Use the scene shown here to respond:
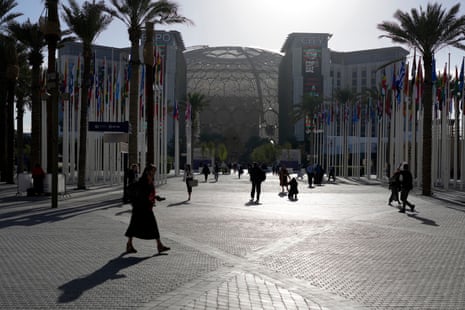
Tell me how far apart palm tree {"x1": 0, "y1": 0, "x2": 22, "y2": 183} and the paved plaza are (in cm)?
1918

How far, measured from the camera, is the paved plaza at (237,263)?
6.64 meters

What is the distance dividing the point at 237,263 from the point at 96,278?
2122 millimetres

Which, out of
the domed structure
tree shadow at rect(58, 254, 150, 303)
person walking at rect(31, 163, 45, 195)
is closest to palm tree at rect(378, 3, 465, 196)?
person walking at rect(31, 163, 45, 195)

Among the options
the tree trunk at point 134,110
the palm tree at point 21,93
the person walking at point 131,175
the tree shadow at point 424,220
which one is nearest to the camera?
the tree shadow at point 424,220

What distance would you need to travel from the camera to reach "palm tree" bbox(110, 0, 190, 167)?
2752 centimetres

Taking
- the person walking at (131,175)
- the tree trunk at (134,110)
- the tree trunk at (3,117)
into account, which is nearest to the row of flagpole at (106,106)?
the tree trunk at (3,117)

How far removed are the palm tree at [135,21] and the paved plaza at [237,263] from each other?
11.0m

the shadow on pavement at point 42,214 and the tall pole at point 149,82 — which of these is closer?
the shadow on pavement at point 42,214

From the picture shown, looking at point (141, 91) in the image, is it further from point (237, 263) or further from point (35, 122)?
point (237, 263)

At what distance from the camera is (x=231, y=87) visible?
512 feet

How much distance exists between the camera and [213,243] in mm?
11328

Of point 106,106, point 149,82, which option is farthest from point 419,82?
point 106,106

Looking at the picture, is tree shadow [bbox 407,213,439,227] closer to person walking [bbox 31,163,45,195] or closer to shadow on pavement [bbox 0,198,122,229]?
shadow on pavement [bbox 0,198,122,229]

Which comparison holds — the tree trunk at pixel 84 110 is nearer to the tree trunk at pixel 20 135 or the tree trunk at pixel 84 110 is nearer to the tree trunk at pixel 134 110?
the tree trunk at pixel 134 110
